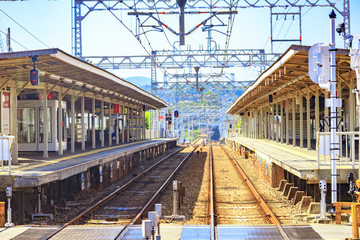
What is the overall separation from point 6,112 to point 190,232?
21.8 ft

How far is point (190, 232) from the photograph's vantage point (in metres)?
8.40

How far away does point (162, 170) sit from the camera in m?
22.5

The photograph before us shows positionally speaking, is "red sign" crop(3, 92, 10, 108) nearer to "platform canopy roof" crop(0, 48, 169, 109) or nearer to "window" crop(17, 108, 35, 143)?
"platform canopy roof" crop(0, 48, 169, 109)

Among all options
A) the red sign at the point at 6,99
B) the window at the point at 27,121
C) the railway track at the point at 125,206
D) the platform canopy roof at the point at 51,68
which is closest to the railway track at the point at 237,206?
the railway track at the point at 125,206

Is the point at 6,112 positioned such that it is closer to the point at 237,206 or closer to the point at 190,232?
the point at 237,206

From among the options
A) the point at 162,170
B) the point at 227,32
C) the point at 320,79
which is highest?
the point at 227,32

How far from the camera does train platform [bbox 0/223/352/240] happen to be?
799 centimetres

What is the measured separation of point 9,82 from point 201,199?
5823 millimetres

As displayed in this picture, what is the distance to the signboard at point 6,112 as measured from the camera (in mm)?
12578

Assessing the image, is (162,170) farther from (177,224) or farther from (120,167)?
(177,224)

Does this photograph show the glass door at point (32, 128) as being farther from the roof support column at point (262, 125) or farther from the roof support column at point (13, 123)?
the roof support column at point (262, 125)

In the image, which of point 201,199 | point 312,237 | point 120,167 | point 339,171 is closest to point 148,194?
point 201,199

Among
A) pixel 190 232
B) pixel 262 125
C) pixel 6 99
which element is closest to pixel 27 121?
pixel 6 99

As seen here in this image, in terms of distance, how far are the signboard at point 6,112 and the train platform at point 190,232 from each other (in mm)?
4266
